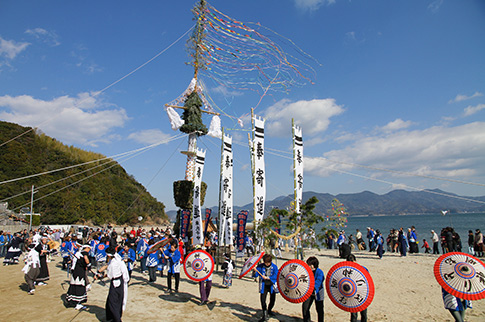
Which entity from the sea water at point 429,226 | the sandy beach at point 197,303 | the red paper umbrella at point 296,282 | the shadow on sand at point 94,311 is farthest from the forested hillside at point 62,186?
the sea water at point 429,226

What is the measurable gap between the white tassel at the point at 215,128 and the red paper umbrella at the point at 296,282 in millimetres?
20151

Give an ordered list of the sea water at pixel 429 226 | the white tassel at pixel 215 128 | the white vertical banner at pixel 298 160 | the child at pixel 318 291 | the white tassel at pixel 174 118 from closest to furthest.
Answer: the child at pixel 318 291 < the white vertical banner at pixel 298 160 < the white tassel at pixel 174 118 < the white tassel at pixel 215 128 < the sea water at pixel 429 226

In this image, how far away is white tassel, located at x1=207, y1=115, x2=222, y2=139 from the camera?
26.0m

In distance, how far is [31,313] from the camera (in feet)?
24.6

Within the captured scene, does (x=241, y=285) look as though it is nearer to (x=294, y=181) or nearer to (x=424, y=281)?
(x=294, y=181)

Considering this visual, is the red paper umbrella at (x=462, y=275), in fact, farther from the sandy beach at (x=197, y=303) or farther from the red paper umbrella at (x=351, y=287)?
the sandy beach at (x=197, y=303)

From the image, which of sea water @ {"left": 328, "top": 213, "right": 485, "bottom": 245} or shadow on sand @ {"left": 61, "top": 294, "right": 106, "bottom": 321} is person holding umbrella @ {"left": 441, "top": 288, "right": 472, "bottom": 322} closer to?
shadow on sand @ {"left": 61, "top": 294, "right": 106, "bottom": 321}

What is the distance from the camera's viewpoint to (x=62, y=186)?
51438 mm

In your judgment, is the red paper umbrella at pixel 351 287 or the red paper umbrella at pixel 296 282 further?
the red paper umbrella at pixel 296 282

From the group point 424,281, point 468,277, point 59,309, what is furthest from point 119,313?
point 424,281

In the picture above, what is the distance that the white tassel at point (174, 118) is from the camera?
24609 millimetres

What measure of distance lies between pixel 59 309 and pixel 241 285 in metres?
6.43

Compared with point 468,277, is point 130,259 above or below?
below

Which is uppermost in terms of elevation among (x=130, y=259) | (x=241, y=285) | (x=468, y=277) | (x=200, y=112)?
(x=200, y=112)
